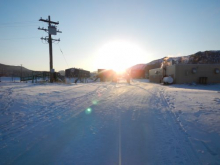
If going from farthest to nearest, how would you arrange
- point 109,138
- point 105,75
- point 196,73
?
point 105,75 → point 196,73 → point 109,138

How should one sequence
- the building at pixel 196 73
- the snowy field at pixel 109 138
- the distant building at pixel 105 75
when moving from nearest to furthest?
the snowy field at pixel 109 138, the building at pixel 196 73, the distant building at pixel 105 75

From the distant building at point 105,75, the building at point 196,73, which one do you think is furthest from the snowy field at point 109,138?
the distant building at point 105,75

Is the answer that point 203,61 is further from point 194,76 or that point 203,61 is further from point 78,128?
point 78,128

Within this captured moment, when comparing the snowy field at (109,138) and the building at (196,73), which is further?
the building at (196,73)

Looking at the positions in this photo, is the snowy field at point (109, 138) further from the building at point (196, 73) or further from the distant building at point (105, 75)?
the distant building at point (105, 75)

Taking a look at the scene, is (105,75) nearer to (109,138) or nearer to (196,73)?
(196,73)

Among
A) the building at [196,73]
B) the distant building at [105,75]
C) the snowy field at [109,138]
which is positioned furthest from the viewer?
the distant building at [105,75]

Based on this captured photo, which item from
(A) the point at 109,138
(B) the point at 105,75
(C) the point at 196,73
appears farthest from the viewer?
(B) the point at 105,75

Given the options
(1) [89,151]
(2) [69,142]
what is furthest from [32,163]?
(1) [89,151]

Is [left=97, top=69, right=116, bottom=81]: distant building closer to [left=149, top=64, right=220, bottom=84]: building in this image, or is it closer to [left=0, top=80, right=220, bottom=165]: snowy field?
[left=149, top=64, right=220, bottom=84]: building

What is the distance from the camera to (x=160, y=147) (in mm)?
3088

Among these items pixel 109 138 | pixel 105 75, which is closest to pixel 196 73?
pixel 105 75

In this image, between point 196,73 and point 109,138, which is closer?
point 109,138

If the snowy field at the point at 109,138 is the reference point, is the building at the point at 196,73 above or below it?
above
